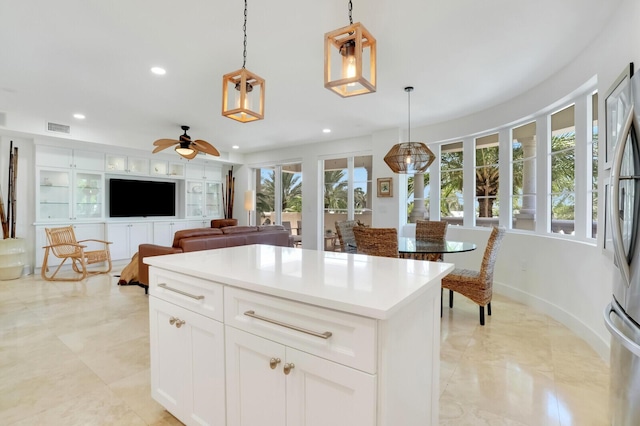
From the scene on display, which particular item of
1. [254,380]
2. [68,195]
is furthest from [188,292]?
[68,195]

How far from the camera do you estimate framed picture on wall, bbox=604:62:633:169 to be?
1598 mm

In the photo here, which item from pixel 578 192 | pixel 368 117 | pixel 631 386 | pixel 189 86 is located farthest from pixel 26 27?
pixel 578 192

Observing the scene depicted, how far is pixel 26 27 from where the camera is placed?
2455 mm

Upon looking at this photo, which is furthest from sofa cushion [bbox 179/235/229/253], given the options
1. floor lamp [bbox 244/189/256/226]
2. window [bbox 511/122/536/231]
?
window [bbox 511/122/536/231]

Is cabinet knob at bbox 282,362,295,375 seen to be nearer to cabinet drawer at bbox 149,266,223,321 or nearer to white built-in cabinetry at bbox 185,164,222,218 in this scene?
cabinet drawer at bbox 149,266,223,321

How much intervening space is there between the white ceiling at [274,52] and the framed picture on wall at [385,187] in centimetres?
129

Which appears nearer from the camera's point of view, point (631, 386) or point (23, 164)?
point (631, 386)

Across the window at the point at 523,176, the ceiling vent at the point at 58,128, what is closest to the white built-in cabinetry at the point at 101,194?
the ceiling vent at the point at 58,128

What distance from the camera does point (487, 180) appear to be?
4.63 m

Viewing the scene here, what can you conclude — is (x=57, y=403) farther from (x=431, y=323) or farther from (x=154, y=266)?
(x=431, y=323)

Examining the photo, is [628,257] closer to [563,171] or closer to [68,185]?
[563,171]

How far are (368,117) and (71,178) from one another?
5.52 m

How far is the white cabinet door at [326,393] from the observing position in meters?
0.97

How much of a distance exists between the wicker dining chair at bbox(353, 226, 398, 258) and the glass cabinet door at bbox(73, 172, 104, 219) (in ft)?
18.3
